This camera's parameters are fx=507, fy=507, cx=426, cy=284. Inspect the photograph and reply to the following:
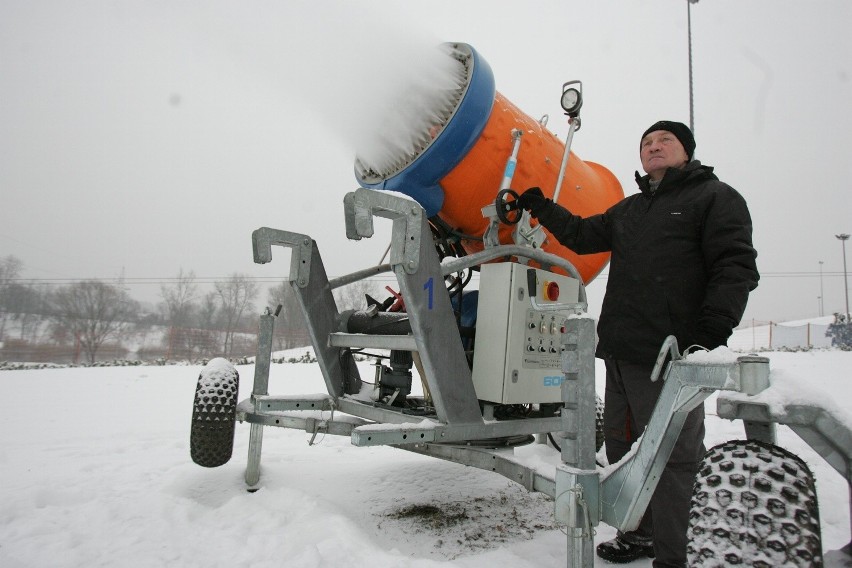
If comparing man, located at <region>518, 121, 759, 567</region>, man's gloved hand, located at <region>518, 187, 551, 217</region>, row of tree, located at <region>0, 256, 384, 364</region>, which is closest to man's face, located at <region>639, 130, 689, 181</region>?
man, located at <region>518, 121, 759, 567</region>

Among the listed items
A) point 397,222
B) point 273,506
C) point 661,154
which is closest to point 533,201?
point 661,154

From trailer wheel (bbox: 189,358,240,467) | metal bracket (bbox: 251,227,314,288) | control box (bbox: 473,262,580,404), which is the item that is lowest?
trailer wheel (bbox: 189,358,240,467)

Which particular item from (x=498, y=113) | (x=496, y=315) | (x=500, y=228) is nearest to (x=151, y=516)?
(x=496, y=315)

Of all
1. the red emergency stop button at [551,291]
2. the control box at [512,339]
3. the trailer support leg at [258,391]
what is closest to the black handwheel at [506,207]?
the control box at [512,339]

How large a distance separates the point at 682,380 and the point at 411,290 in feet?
3.93

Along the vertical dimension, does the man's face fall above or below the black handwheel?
above

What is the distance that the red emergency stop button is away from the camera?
10.1 feet

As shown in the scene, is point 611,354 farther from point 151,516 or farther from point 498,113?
point 151,516

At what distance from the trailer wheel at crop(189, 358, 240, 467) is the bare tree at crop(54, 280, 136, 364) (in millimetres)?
36826

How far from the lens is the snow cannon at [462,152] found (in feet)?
9.86

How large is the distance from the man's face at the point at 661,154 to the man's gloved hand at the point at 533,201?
58 cm

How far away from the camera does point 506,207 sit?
10.1 ft

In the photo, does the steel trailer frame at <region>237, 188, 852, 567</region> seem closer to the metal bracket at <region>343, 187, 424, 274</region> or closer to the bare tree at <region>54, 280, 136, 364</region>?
the metal bracket at <region>343, 187, 424, 274</region>

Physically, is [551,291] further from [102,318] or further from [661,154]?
[102,318]
